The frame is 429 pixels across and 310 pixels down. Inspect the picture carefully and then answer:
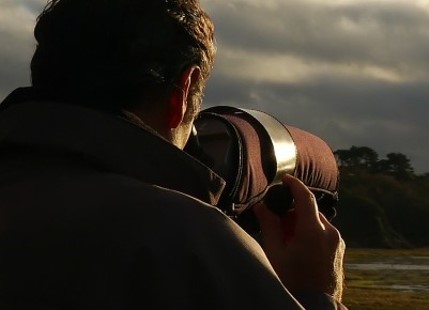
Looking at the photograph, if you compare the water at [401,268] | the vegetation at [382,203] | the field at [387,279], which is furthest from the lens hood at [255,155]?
the vegetation at [382,203]

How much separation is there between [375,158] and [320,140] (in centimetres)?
10410

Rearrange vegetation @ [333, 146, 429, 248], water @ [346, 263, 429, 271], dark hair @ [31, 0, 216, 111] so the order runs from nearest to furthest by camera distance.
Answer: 1. dark hair @ [31, 0, 216, 111]
2. water @ [346, 263, 429, 271]
3. vegetation @ [333, 146, 429, 248]

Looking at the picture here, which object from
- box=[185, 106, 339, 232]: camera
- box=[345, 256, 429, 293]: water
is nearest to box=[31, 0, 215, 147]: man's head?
box=[185, 106, 339, 232]: camera

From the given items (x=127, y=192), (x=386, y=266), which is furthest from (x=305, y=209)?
(x=386, y=266)

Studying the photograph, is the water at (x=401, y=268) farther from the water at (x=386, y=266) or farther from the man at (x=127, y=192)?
the man at (x=127, y=192)

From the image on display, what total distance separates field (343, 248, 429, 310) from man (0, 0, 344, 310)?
26.2 meters

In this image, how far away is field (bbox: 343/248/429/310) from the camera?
34062 mm

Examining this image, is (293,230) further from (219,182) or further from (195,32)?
(195,32)

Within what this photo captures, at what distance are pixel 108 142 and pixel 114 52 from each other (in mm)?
266

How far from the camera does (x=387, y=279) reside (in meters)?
53.2

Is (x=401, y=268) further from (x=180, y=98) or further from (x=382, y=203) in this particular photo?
(x=180, y=98)

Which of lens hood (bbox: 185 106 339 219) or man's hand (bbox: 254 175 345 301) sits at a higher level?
lens hood (bbox: 185 106 339 219)

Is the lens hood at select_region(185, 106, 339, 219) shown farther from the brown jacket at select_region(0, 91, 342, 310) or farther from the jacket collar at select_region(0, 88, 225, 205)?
the brown jacket at select_region(0, 91, 342, 310)

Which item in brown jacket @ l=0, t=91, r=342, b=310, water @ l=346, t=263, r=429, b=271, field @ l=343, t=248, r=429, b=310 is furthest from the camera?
water @ l=346, t=263, r=429, b=271
